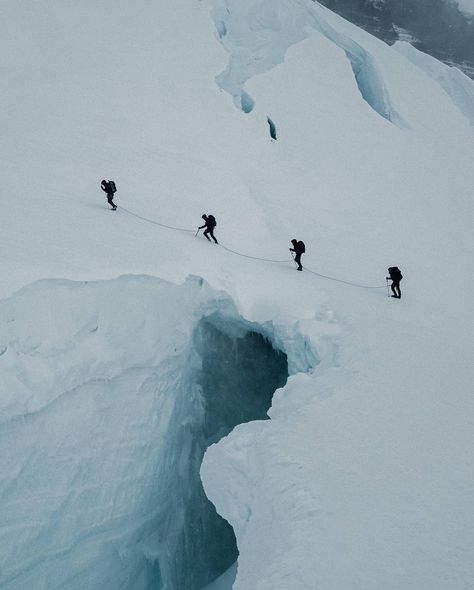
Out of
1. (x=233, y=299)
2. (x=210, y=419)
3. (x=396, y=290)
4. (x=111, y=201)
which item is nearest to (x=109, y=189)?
(x=111, y=201)

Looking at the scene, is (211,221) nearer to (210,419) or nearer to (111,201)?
(111,201)

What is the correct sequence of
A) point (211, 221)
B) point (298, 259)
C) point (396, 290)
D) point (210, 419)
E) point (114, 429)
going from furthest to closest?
1. point (396, 290)
2. point (298, 259)
3. point (211, 221)
4. point (210, 419)
5. point (114, 429)

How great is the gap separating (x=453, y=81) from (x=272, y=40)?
9237 millimetres

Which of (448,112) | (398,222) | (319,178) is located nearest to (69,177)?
(319,178)

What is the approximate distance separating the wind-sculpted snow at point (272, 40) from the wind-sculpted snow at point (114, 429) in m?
9.96

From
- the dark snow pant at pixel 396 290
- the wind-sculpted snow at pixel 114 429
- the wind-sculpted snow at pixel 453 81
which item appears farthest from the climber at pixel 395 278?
the wind-sculpted snow at pixel 453 81

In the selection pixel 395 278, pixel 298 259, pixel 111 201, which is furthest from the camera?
pixel 298 259

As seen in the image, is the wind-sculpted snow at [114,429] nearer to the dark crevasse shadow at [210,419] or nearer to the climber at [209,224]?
the dark crevasse shadow at [210,419]

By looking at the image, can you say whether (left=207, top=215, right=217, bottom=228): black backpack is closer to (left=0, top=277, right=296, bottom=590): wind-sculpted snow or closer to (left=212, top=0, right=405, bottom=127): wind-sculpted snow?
(left=0, top=277, right=296, bottom=590): wind-sculpted snow

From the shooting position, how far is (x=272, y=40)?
50.9 feet

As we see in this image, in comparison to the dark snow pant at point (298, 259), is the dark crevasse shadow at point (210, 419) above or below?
below

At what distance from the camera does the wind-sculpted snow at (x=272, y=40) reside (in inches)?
571

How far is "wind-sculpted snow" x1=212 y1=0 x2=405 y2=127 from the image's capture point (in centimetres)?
1450

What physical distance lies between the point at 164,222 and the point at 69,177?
6.06 feet
